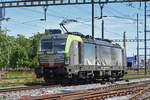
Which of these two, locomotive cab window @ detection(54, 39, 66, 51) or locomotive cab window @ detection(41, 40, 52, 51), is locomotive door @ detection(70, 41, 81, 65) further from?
locomotive cab window @ detection(41, 40, 52, 51)

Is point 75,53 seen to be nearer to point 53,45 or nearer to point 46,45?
point 53,45

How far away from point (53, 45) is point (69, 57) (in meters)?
1.56

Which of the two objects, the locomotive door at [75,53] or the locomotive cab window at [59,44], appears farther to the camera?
the locomotive door at [75,53]

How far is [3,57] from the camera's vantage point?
75.5 meters

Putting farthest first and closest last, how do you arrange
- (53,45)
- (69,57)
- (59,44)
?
1. (53,45)
2. (59,44)
3. (69,57)

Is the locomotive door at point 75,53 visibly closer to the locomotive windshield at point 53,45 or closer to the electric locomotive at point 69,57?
the electric locomotive at point 69,57

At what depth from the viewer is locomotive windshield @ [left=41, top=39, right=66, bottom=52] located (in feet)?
71.6

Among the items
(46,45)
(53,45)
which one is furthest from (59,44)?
(46,45)

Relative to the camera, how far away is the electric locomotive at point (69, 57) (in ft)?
70.4

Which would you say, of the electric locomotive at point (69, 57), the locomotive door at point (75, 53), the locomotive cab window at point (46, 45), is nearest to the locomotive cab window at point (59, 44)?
the electric locomotive at point (69, 57)

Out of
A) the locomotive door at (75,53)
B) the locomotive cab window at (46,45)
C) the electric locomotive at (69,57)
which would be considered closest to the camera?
the electric locomotive at (69,57)

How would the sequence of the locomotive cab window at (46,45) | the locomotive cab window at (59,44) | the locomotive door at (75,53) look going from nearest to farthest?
1. the locomotive cab window at (59,44)
2. the locomotive door at (75,53)
3. the locomotive cab window at (46,45)

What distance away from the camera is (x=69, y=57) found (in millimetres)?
21484

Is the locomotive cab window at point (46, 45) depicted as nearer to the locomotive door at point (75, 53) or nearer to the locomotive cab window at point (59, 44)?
the locomotive cab window at point (59, 44)
